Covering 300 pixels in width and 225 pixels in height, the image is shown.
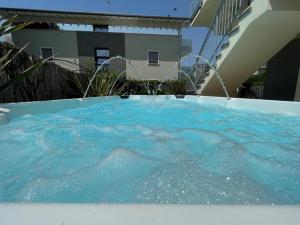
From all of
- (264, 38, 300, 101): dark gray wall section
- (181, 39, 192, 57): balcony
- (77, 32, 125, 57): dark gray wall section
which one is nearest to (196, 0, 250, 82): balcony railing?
(264, 38, 300, 101): dark gray wall section

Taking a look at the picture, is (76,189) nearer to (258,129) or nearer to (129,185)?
(129,185)

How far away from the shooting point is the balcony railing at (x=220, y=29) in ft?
15.6

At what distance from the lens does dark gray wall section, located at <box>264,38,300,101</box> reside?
19.3 feet

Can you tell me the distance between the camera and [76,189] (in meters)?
1.01

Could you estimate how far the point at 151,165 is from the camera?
1275mm

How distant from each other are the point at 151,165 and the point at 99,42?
1215cm

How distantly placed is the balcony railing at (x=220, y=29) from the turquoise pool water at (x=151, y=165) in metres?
3.48

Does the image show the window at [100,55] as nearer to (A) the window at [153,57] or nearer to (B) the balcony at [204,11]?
(A) the window at [153,57]

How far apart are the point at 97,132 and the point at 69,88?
479cm

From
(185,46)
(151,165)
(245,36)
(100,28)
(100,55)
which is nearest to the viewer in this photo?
(151,165)

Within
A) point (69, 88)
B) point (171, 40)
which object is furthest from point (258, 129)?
point (171, 40)

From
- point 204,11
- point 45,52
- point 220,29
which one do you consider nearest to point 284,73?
point 220,29

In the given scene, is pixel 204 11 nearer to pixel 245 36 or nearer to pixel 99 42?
pixel 245 36

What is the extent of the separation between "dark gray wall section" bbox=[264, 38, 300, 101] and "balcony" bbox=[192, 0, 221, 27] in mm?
2700
